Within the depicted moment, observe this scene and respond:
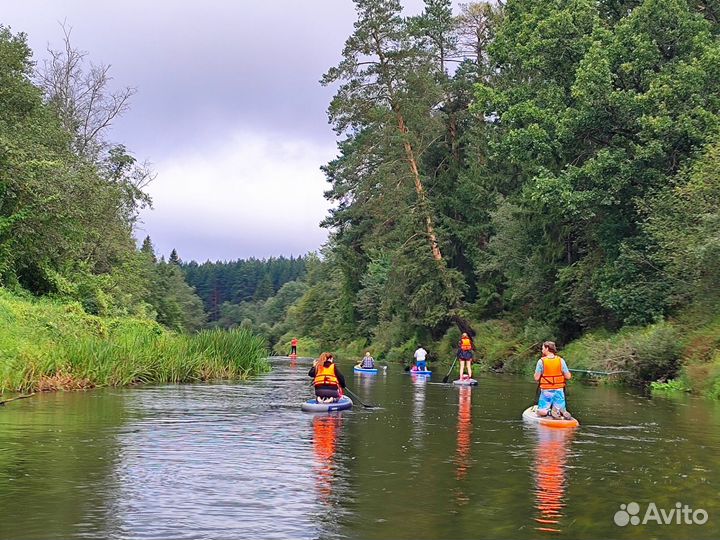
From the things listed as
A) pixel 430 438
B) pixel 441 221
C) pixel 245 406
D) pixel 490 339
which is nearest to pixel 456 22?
pixel 441 221

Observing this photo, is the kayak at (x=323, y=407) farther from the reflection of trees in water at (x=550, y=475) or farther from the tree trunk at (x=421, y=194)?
the tree trunk at (x=421, y=194)

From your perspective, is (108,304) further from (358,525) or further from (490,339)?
(358,525)

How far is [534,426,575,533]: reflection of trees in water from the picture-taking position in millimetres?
8828

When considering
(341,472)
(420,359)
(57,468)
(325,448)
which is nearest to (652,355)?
(420,359)

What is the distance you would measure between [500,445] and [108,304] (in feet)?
94.1

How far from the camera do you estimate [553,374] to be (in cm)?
1766

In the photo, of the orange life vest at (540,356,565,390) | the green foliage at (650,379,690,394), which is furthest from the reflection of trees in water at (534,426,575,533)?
the green foliage at (650,379,690,394)

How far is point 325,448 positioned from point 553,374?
639 centimetres

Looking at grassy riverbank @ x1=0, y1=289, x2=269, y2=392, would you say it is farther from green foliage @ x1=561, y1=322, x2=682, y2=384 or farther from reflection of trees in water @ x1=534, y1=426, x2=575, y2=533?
green foliage @ x1=561, y1=322, x2=682, y2=384

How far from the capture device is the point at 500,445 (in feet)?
46.6

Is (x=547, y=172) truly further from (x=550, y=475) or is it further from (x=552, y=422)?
(x=550, y=475)

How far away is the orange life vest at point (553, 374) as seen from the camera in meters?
17.6

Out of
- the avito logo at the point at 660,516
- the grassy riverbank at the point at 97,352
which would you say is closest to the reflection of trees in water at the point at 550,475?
the avito logo at the point at 660,516

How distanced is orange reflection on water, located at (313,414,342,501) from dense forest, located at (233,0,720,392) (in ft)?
45.3
